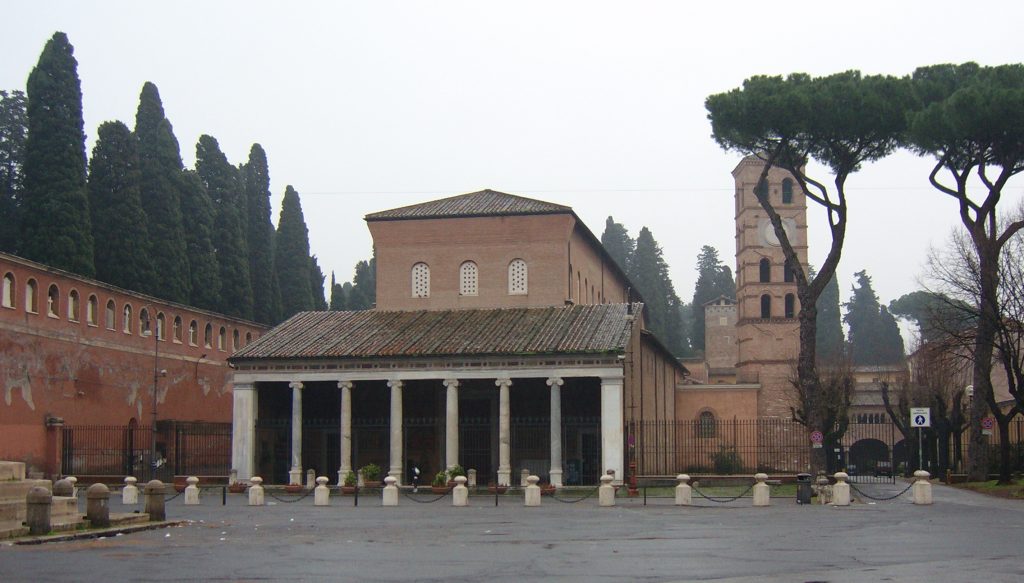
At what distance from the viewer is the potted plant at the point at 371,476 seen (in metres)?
35.2

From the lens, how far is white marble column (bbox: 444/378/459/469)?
3506 cm

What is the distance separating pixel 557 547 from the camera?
1584 cm

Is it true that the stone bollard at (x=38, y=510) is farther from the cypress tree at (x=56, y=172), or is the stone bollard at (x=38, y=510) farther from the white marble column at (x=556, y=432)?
the cypress tree at (x=56, y=172)

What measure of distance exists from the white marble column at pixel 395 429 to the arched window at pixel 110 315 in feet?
35.4

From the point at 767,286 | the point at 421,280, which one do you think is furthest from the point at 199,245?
the point at 767,286

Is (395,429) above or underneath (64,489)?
above

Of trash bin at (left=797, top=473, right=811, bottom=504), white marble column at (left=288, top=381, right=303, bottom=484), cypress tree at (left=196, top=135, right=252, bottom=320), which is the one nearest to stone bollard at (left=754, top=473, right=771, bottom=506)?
trash bin at (left=797, top=473, right=811, bottom=504)

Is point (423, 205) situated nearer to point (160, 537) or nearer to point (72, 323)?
point (72, 323)

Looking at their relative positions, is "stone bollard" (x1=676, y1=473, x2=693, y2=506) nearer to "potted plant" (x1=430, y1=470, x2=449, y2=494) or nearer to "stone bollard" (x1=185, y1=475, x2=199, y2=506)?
"potted plant" (x1=430, y1=470, x2=449, y2=494)

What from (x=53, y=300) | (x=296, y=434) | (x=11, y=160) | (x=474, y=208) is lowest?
(x=296, y=434)

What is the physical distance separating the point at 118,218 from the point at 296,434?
15462 mm

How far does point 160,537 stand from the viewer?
704 inches

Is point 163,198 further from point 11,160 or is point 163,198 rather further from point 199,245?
point 11,160

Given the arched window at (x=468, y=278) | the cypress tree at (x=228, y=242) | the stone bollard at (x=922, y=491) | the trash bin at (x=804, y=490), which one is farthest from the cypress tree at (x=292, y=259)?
the stone bollard at (x=922, y=491)
